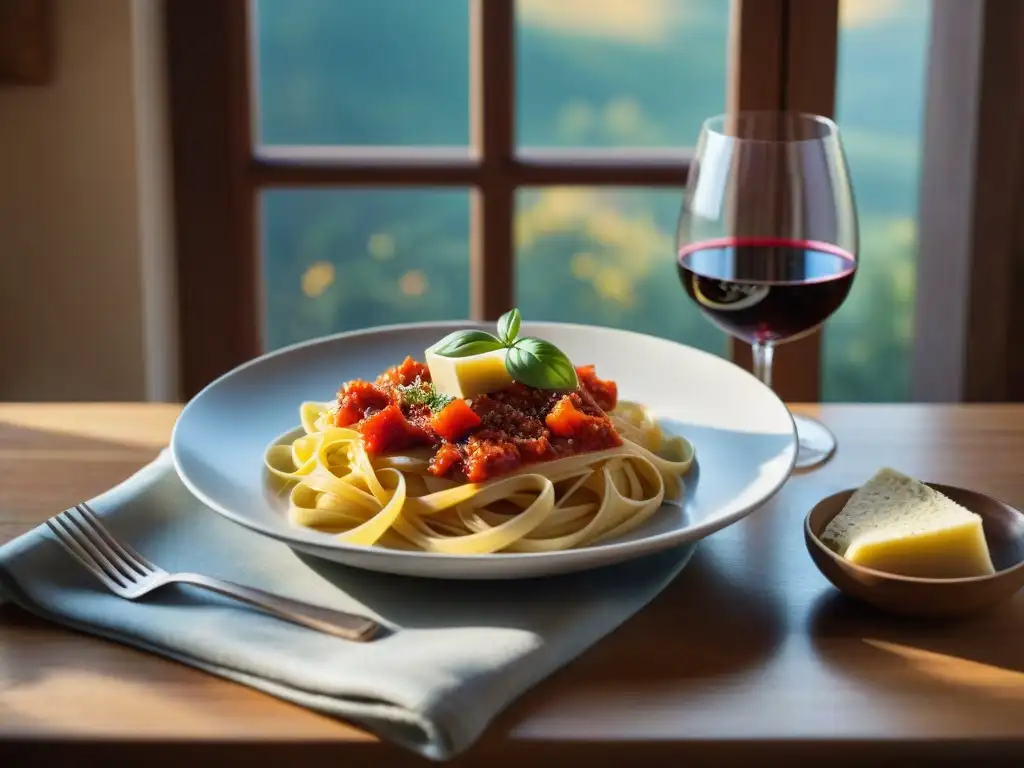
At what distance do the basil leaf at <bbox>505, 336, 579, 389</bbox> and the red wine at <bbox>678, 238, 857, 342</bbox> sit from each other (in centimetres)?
28

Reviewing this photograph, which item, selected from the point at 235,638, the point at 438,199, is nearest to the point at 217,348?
the point at 438,199

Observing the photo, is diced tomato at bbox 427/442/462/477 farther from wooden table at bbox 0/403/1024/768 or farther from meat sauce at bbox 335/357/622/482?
wooden table at bbox 0/403/1024/768

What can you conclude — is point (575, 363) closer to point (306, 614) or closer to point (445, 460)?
point (445, 460)

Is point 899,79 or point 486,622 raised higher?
point 899,79

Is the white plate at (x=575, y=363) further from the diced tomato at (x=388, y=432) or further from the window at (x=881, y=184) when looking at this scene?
the window at (x=881, y=184)

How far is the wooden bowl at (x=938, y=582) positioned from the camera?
1.09 m

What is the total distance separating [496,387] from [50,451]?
0.58 meters

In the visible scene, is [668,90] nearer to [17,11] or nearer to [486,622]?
[17,11]

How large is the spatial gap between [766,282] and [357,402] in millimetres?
478

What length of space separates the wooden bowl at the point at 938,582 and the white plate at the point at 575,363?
0.09m

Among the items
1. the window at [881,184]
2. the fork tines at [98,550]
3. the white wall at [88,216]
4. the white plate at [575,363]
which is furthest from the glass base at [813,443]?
the white wall at [88,216]

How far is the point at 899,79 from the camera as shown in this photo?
2.78 metres

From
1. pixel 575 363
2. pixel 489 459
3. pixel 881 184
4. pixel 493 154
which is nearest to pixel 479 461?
pixel 489 459

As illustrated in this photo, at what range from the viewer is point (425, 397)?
53.2 inches
